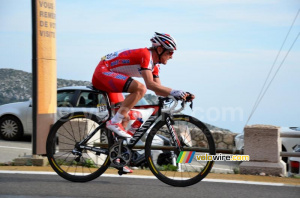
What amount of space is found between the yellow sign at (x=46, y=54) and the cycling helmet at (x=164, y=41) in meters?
3.52

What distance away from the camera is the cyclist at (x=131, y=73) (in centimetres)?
680

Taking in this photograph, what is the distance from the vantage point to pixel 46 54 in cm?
990

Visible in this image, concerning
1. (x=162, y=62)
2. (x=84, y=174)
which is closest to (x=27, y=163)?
(x=84, y=174)

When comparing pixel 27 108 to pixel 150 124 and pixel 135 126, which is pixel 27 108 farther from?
pixel 150 124

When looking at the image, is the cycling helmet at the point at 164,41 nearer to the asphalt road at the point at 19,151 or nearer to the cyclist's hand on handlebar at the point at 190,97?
the cyclist's hand on handlebar at the point at 190,97

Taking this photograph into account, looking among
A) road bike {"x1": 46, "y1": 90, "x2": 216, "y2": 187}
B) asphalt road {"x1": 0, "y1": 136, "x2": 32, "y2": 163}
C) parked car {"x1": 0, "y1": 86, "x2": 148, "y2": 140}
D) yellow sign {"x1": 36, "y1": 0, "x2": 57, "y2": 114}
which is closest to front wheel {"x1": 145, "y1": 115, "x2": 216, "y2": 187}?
road bike {"x1": 46, "y1": 90, "x2": 216, "y2": 187}

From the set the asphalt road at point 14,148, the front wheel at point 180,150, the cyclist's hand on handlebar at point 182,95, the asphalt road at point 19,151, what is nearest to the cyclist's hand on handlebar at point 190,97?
the cyclist's hand on handlebar at point 182,95

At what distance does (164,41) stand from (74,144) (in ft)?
6.50

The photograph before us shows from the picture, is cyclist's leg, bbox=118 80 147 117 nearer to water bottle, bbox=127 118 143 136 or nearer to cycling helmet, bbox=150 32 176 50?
water bottle, bbox=127 118 143 136

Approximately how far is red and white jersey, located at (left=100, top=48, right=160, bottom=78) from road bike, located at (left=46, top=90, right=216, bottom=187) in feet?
1.29

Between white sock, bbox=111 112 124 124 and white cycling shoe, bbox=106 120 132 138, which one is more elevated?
white sock, bbox=111 112 124 124

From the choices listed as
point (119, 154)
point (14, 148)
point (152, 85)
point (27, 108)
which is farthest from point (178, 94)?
point (27, 108)

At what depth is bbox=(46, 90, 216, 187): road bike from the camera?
22.9ft
